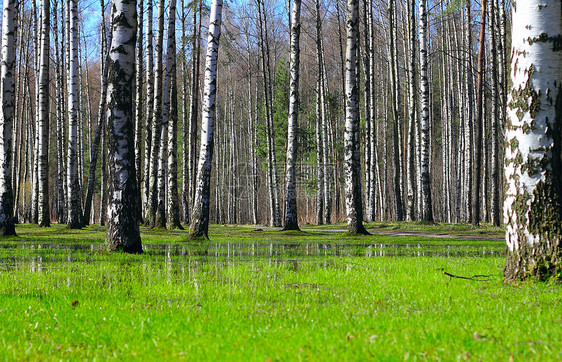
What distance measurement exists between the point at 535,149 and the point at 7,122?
13.1m

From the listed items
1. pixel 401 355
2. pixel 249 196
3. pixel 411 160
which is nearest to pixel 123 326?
pixel 401 355

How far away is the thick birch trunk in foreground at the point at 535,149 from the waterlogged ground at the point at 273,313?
0.44m

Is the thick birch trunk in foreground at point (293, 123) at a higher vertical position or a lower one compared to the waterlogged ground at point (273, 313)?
higher

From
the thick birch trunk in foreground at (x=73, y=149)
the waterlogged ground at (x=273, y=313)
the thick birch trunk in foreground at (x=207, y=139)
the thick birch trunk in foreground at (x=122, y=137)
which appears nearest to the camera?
the waterlogged ground at (x=273, y=313)

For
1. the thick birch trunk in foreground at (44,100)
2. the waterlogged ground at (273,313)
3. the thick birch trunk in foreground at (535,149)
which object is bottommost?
the waterlogged ground at (273,313)

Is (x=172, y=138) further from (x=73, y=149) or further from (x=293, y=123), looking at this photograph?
(x=293, y=123)

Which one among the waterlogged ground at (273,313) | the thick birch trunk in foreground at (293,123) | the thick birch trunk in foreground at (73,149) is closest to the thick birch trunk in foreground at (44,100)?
the thick birch trunk in foreground at (73,149)

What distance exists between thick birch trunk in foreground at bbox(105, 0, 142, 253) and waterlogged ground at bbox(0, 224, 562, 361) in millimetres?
1887

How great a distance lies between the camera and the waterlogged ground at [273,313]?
285 centimetres

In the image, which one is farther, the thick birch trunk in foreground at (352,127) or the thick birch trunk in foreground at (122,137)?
the thick birch trunk in foreground at (352,127)

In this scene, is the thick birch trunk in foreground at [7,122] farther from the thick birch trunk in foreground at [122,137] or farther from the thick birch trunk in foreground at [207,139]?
the thick birch trunk in foreground at [122,137]

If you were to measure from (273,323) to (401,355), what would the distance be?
3.73 feet

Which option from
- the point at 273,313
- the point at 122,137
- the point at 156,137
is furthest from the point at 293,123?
the point at 273,313

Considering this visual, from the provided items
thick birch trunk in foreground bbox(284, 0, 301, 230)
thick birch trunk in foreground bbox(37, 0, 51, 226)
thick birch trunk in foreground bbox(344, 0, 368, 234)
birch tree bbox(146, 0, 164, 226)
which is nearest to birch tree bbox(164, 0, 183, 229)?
Result: birch tree bbox(146, 0, 164, 226)
